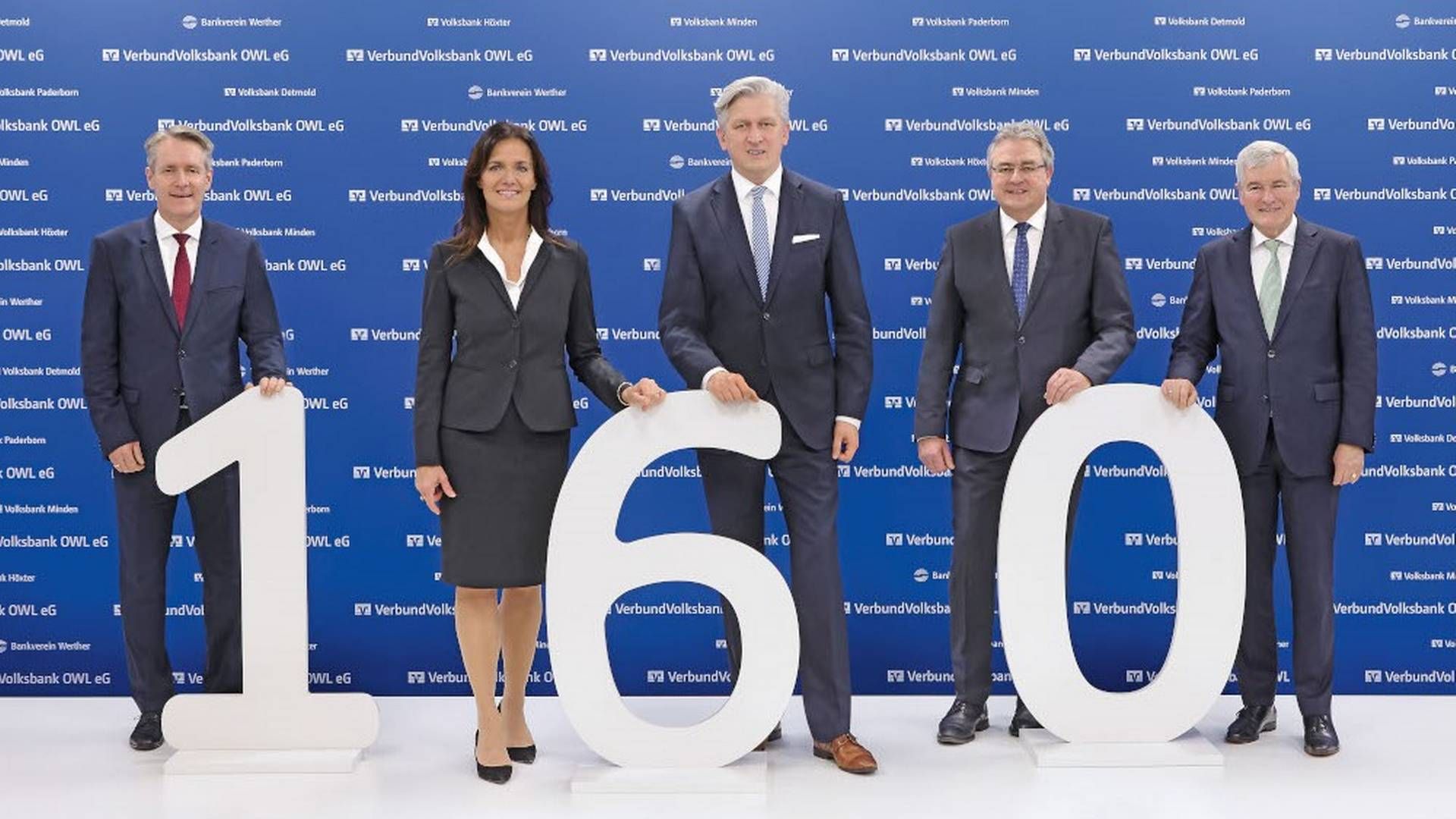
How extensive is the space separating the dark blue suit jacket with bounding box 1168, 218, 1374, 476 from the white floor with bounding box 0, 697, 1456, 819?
2.73 ft

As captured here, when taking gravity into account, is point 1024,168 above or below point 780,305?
above

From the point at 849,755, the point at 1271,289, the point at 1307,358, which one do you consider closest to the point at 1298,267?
the point at 1271,289

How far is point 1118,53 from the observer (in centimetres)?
445

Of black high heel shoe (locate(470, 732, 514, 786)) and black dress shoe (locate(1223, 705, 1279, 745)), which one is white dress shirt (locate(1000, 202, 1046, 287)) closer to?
black dress shoe (locate(1223, 705, 1279, 745))

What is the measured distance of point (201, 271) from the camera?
3.80m

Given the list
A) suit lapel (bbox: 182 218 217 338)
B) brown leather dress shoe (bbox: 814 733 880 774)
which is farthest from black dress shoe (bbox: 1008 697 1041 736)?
suit lapel (bbox: 182 218 217 338)

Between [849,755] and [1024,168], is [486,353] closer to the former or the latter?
[849,755]

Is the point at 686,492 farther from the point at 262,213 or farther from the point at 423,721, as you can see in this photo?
the point at 262,213

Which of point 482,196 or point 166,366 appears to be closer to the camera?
point 482,196

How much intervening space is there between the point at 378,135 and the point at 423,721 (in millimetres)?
1922

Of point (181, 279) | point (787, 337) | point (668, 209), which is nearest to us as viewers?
point (787, 337)

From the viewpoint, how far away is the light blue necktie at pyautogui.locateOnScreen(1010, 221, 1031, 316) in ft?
12.2

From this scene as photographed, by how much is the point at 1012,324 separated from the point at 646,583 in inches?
48.0

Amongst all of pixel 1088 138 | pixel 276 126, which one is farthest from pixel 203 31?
pixel 1088 138
